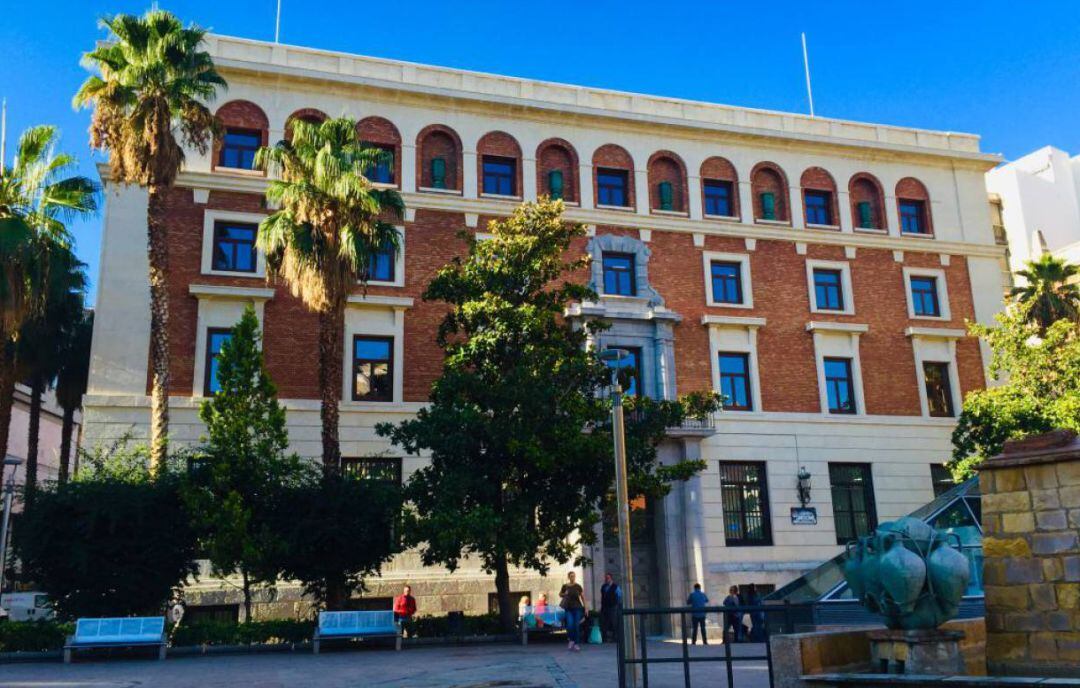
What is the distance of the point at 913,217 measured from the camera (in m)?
31.5

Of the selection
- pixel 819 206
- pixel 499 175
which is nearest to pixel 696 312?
pixel 819 206

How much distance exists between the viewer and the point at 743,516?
26750mm

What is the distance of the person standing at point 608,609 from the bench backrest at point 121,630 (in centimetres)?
918

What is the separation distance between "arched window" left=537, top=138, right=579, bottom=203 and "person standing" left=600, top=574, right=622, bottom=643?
12.4 meters

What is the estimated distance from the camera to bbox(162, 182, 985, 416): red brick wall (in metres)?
24.5

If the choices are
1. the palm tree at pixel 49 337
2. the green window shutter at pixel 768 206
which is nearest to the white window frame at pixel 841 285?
the green window shutter at pixel 768 206

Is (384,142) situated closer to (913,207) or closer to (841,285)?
(841,285)

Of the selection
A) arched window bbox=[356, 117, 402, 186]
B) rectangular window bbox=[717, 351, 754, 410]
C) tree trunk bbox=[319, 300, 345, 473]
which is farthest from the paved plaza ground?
arched window bbox=[356, 117, 402, 186]

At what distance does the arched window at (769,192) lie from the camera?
29953mm

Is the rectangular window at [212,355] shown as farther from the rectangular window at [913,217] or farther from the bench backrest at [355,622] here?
the rectangular window at [913,217]

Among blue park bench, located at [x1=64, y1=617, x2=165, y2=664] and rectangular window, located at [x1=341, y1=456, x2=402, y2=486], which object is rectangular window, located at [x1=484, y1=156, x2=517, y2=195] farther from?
blue park bench, located at [x1=64, y1=617, x2=165, y2=664]

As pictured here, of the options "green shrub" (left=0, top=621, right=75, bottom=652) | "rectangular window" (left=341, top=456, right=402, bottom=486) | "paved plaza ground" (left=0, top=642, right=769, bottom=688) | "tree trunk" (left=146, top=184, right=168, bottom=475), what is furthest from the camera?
"rectangular window" (left=341, top=456, right=402, bottom=486)

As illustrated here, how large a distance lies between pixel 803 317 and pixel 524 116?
10.9m

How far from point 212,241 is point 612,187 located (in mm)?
12134
